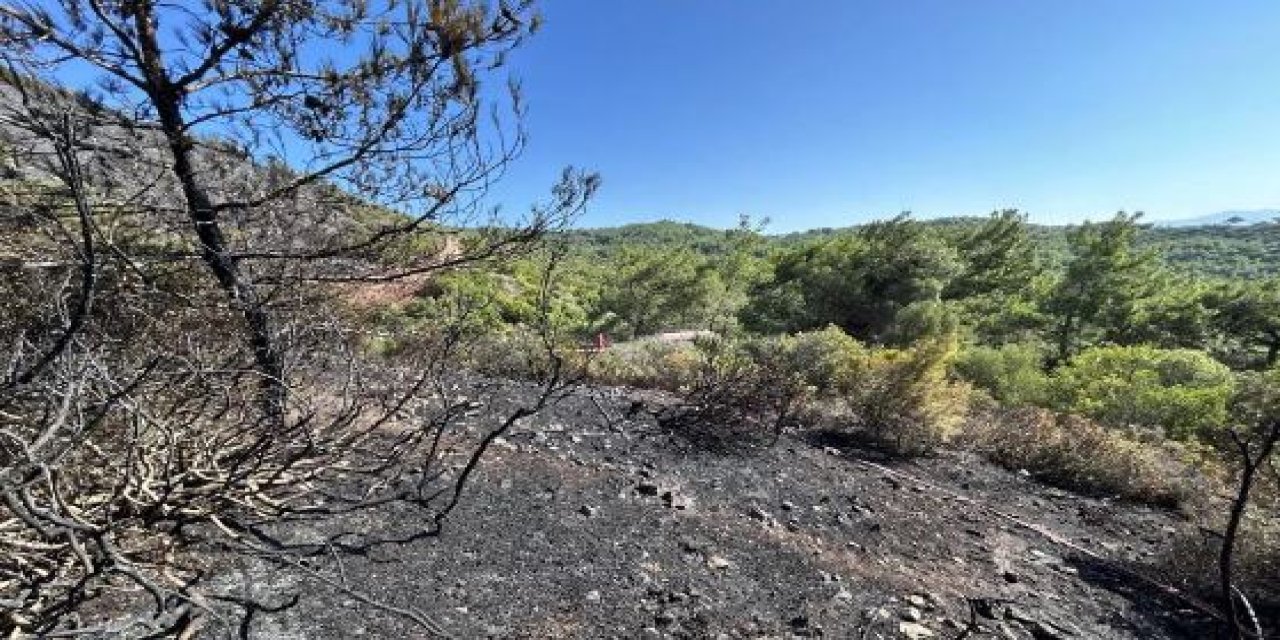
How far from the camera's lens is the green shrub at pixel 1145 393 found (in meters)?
9.59

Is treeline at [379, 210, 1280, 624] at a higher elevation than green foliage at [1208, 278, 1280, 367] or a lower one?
higher

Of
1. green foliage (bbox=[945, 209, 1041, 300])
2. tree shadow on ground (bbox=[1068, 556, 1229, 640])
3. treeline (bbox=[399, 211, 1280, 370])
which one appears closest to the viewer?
tree shadow on ground (bbox=[1068, 556, 1229, 640])

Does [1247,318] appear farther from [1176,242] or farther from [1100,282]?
[1176,242]

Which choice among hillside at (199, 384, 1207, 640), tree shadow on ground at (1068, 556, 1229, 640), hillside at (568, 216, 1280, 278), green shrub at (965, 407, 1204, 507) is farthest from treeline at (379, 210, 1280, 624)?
hillside at (568, 216, 1280, 278)

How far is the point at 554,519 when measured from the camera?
14.1ft

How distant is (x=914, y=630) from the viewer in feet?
11.5

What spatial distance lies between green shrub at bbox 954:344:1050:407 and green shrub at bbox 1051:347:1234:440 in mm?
297

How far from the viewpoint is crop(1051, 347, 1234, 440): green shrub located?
9.59m

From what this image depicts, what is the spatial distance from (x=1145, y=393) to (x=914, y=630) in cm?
889

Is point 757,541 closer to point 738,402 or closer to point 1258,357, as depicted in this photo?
point 738,402

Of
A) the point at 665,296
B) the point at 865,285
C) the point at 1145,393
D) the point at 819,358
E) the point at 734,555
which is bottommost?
the point at 1145,393

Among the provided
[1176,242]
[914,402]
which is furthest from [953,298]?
[1176,242]

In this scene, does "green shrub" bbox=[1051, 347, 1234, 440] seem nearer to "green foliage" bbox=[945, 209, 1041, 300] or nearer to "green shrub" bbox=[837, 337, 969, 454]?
"green shrub" bbox=[837, 337, 969, 454]

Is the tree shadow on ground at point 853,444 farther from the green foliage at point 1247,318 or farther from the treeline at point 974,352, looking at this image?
the green foliage at point 1247,318
